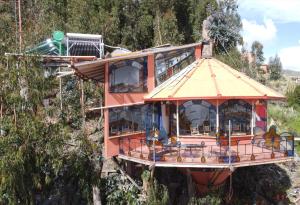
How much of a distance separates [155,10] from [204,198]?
74.3 feet

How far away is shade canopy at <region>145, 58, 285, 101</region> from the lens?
18109mm

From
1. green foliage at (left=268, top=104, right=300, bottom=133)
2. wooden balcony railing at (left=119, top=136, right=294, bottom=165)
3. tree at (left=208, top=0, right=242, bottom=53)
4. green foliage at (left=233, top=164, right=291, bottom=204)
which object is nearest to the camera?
wooden balcony railing at (left=119, top=136, right=294, bottom=165)

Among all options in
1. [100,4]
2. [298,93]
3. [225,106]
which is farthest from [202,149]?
[298,93]

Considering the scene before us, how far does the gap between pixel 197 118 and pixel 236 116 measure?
1.79m

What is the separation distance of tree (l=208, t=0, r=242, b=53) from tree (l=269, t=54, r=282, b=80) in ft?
85.4

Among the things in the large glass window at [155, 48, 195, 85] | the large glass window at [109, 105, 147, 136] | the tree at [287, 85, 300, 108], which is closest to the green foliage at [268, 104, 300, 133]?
the tree at [287, 85, 300, 108]

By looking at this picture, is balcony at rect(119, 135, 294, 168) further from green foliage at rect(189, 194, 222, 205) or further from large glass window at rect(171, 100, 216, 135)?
green foliage at rect(189, 194, 222, 205)

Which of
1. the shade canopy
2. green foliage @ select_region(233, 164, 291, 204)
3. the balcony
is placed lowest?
green foliage @ select_region(233, 164, 291, 204)

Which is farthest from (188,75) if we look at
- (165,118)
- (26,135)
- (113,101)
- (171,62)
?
(26,135)

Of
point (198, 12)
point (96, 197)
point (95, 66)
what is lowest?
point (96, 197)

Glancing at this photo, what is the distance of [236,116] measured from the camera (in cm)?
1897

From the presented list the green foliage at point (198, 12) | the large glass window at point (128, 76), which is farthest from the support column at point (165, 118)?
the green foliage at point (198, 12)

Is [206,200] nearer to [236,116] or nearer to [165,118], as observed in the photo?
[236,116]

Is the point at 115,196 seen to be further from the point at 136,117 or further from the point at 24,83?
the point at 24,83
